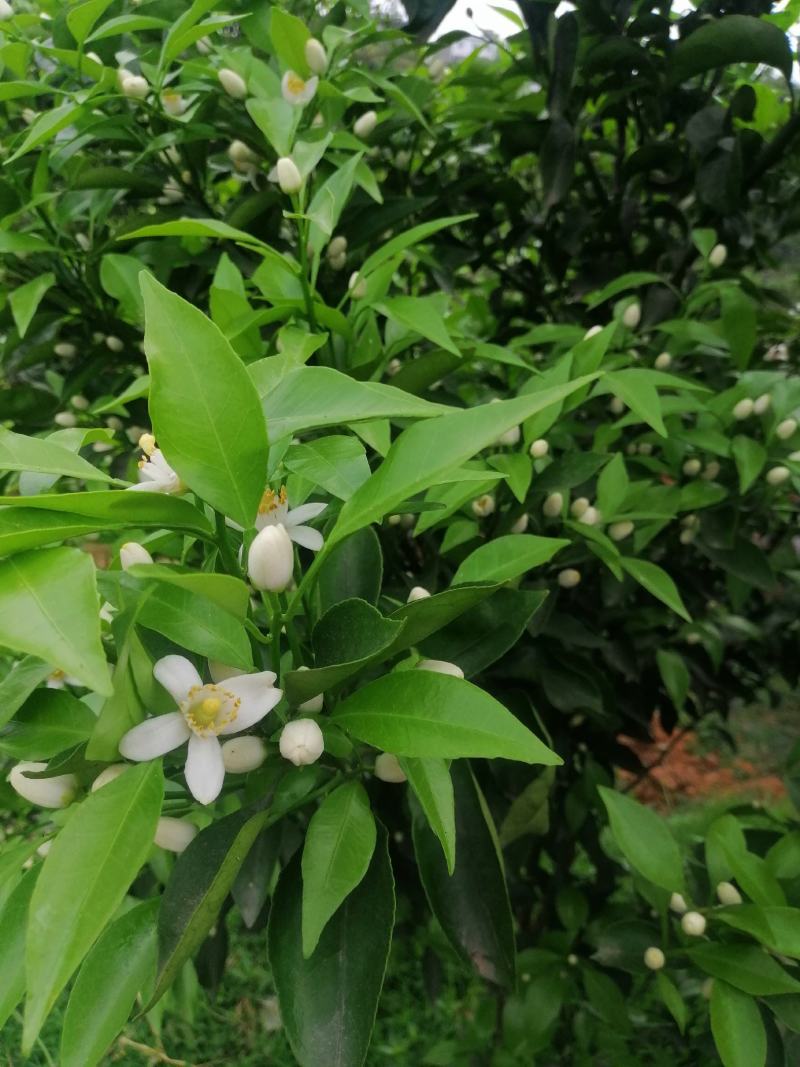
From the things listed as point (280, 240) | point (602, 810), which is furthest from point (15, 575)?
point (602, 810)

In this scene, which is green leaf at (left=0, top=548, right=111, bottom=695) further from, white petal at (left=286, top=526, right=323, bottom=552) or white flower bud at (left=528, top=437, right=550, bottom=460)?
white flower bud at (left=528, top=437, right=550, bottom=460)

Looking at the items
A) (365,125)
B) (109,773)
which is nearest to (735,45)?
(365,125)

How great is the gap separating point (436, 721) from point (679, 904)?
0.64 metres

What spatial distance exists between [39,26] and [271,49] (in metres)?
0.43

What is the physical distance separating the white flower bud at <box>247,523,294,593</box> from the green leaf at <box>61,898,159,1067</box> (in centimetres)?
27

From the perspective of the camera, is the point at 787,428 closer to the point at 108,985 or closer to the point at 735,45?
the point at 735,45

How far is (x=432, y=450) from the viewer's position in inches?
17.1

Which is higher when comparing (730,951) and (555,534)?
(555,534)

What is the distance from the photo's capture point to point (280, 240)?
1203 mm

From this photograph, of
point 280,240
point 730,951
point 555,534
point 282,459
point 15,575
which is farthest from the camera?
point 280,240

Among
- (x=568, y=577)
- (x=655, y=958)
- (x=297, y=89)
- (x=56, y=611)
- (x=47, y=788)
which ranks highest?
(x=297, y=89)

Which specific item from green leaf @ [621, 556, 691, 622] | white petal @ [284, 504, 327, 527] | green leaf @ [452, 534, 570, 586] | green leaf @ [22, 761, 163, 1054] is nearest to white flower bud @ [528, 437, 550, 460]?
green leaf @ [621, 556, 691, 622]

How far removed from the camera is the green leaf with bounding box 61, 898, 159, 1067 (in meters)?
0.49

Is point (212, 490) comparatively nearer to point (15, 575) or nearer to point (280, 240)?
point (15, 575)
